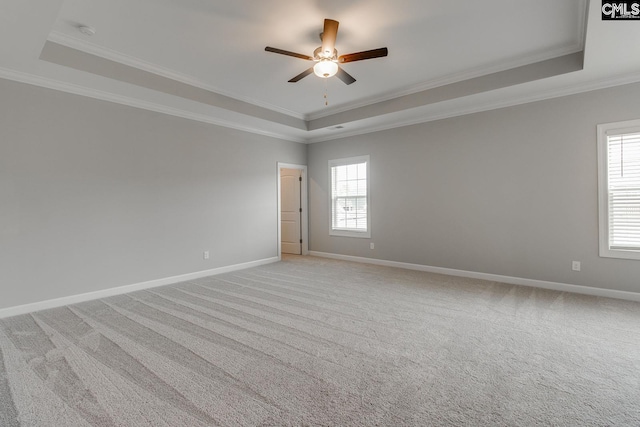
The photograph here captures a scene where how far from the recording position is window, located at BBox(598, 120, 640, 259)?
364 cm

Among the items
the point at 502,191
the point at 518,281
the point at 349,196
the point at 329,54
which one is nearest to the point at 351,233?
the point at 349,196

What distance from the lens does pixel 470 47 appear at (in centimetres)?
341

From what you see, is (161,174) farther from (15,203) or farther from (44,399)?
(44,399)

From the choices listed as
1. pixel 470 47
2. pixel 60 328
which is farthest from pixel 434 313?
pixel 60 328

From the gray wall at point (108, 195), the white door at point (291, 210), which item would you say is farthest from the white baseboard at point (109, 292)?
the white door at point (291, 210)

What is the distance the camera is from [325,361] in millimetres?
2332

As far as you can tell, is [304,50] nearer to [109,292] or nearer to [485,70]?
[485,70]

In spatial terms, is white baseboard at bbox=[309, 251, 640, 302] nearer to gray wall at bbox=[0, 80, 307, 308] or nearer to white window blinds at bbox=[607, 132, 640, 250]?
white window blinds at bbox=[607, 132, 640, 250]

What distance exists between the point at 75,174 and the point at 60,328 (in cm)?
187

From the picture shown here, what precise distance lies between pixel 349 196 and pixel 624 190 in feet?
13.4

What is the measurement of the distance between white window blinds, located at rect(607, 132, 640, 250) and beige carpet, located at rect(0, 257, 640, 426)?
79cm

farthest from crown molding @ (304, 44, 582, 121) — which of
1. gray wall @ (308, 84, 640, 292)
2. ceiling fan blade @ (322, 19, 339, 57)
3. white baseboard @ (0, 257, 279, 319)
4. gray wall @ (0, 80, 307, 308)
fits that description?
white baseboard @ (0, 257, 279, 319)

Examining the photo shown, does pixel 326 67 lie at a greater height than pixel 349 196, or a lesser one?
greater

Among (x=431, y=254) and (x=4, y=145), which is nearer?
(x=4, y=145)
